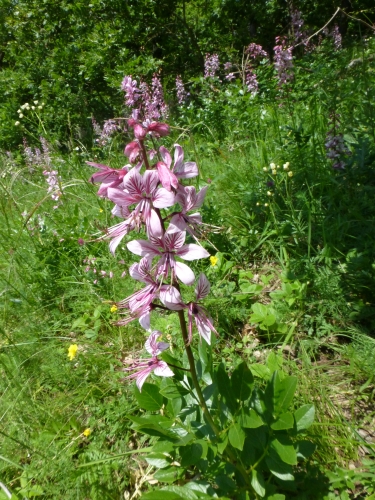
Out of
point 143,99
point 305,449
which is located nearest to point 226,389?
point 305,449

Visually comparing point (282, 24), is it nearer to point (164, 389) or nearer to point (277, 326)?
point (277, 326)

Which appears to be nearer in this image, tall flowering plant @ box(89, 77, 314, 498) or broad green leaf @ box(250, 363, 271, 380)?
tall flowering plant @ box(89, 77, 314, 498)

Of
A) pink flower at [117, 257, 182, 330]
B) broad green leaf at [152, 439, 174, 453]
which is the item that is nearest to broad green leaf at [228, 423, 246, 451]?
broad green leaf at [152, 439, 174, 453]

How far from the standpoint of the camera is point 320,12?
36.1ft

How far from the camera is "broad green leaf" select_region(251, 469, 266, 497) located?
1.25 meters

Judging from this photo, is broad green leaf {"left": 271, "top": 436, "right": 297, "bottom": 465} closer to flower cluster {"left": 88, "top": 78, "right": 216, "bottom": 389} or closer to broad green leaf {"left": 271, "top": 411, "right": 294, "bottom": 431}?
broad green leaf {"left": 271, "top": 411, "right": 294, "bottom": 431}

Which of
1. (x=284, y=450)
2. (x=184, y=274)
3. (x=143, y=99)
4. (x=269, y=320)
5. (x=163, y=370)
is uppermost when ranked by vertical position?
(x=143, y=99)

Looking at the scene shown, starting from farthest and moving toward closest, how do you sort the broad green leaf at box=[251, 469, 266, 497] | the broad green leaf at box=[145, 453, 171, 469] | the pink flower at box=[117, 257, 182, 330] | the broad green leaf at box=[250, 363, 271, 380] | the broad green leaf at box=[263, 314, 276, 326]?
the broad green leaf at box=[263, 314, 276, 326] < the broad green leaf at box=[250, 363, 271, 380] < the broad green leaf at box=[145, 453, 171, 469] < the broad green leaf at box=[251, 469, 266, 497] < the pink flower at box=[117, 257, 182, 330]

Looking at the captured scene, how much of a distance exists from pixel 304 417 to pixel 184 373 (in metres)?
0.45

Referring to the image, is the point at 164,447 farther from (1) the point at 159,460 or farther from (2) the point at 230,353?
(2) the point at 230,353

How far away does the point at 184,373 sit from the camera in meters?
1.42

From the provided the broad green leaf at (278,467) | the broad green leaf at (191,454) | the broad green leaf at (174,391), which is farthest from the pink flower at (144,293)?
the broad green leaf at (278,467)

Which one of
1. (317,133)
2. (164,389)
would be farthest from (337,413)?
(317,133)

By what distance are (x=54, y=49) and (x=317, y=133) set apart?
762 centimetres
